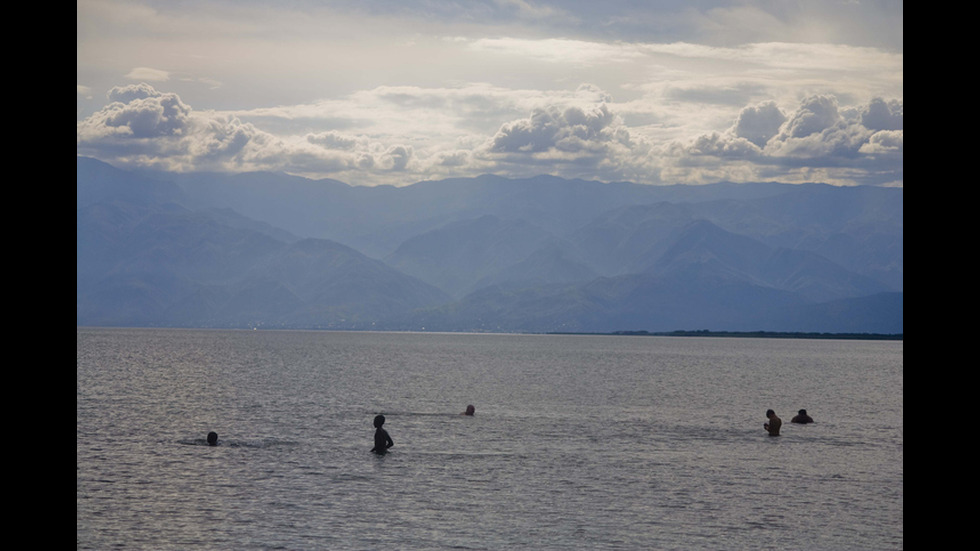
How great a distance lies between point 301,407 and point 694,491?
47.2 metres

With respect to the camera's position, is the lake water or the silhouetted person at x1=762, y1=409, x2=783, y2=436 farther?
the silhouetted person at x1=762, y1=409, x2=783, y2=436

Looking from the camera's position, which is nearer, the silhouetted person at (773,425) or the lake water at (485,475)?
the lake water at (485,475)

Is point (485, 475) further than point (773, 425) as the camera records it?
No

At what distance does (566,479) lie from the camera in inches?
1588

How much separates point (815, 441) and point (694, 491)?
23.0 metres

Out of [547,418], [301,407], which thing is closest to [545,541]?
[547,418]
